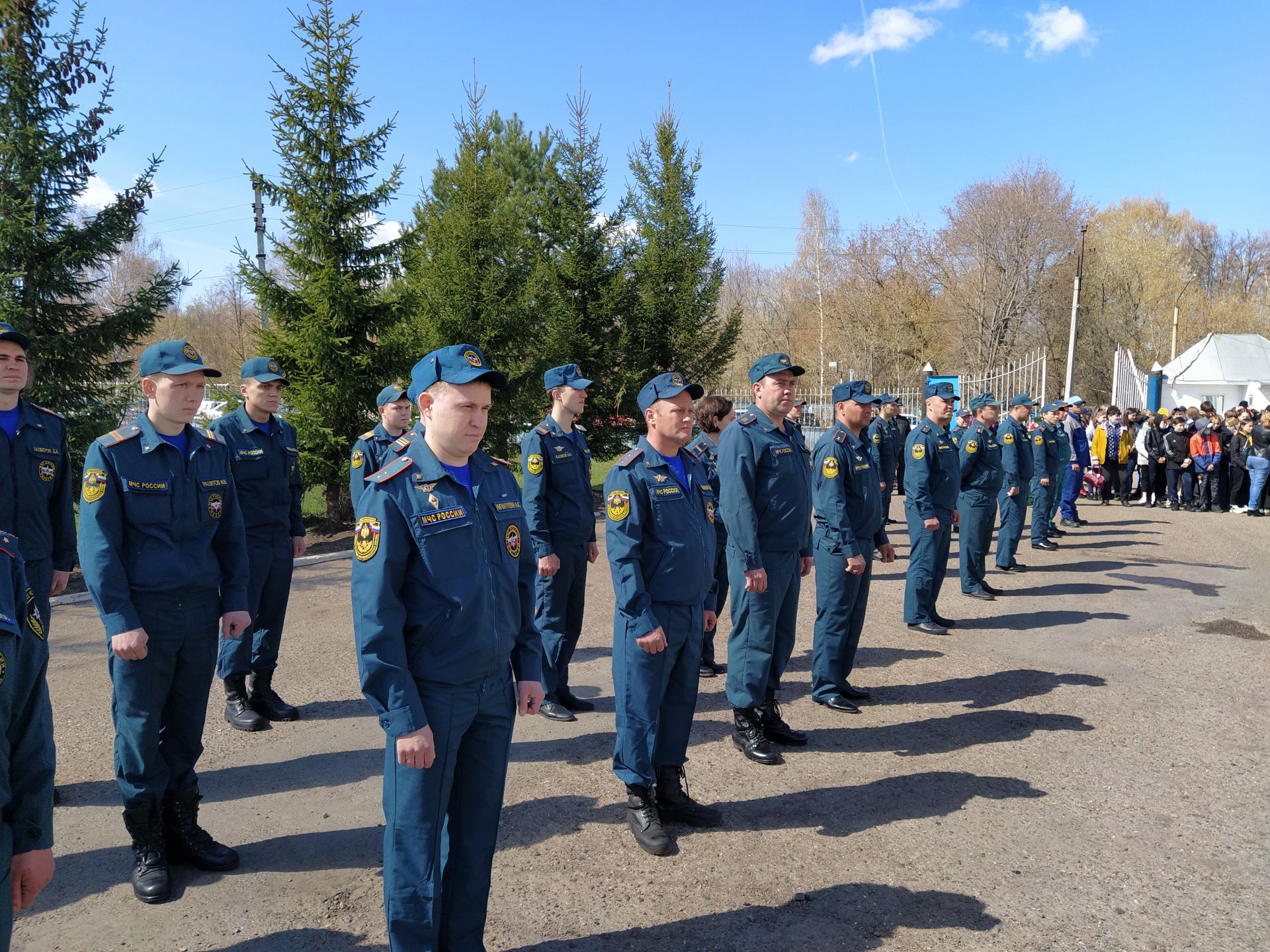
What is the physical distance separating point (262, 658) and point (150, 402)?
230 centimetres

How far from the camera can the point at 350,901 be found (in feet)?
11.4

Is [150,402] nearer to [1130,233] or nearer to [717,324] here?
[717,324]

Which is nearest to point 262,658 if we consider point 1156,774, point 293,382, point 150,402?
point 150,402

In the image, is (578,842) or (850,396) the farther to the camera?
(850,396)

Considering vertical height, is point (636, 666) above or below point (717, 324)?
below

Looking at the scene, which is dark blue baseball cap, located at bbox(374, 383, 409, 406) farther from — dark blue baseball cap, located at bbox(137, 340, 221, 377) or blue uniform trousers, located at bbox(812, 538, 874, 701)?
blue uniform trousers, located at bbox(812, 538, 874, 701)

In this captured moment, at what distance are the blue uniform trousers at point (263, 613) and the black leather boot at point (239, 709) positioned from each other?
3.5 inches

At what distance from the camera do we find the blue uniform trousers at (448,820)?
2674mm

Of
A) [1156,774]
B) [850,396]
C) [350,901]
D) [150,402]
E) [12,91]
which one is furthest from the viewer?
[12,91]

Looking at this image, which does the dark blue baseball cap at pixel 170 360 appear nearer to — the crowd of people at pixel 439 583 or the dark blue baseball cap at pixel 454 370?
the crowd of people at pixel 439 583

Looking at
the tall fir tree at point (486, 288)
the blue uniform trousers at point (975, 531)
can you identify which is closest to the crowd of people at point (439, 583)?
the blue uniform trousers at point (975, 531)

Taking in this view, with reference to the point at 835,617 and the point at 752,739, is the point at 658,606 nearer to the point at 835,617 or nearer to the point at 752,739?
the point at 752,739

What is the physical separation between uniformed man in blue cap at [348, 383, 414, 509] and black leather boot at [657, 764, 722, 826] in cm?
346

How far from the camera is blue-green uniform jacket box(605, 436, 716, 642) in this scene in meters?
3.90
